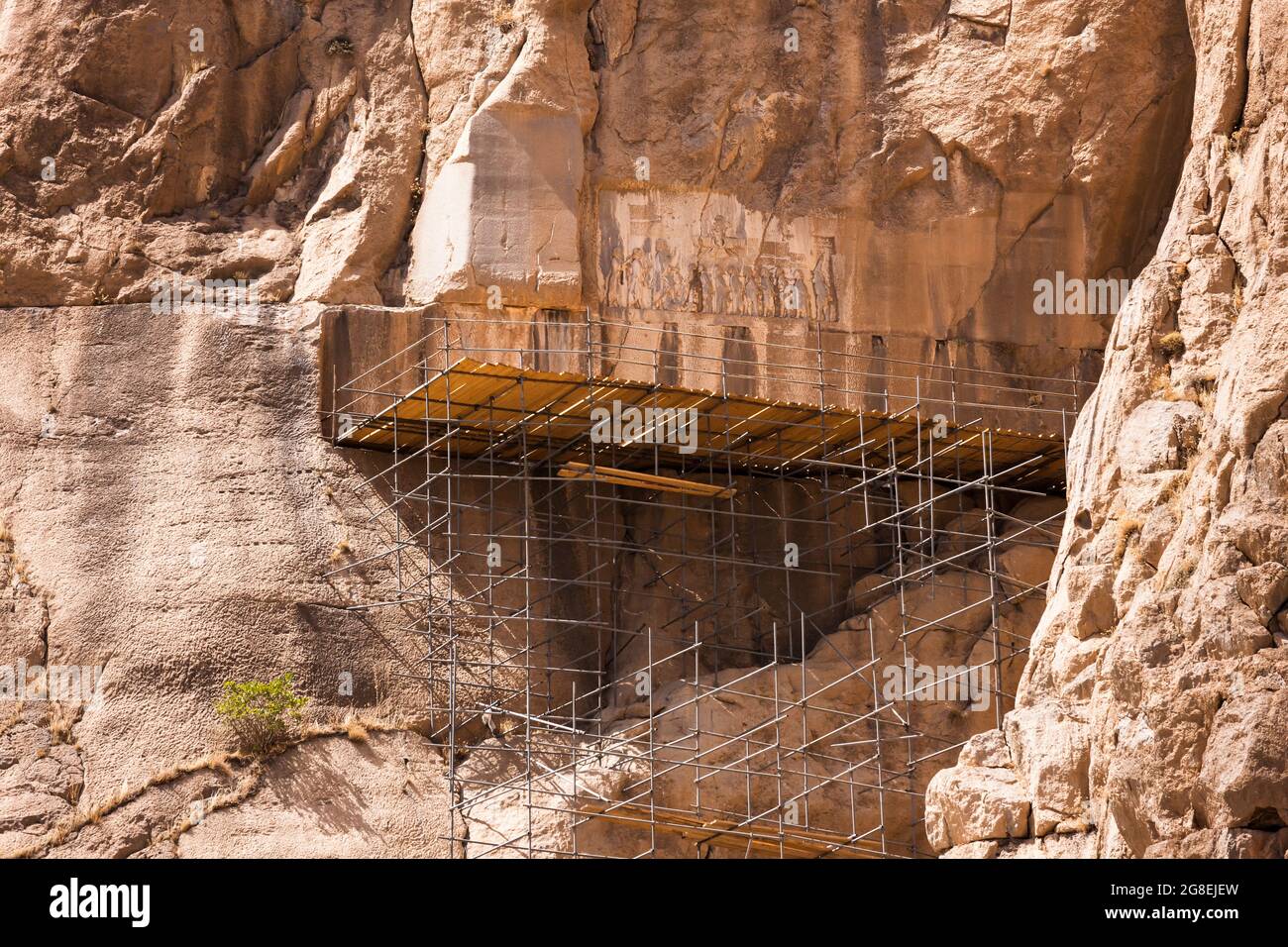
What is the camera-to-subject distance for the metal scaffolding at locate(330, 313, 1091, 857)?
77.3 ft

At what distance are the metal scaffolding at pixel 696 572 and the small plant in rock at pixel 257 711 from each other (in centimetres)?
183

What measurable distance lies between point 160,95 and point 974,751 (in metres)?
14.6

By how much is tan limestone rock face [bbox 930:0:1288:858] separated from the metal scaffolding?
4.96 m

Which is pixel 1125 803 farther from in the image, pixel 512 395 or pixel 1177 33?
pixel 1177 33

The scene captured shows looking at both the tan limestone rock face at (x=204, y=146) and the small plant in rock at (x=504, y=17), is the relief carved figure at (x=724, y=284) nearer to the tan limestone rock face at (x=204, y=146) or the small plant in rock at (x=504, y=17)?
the tan limestone rock face at (x=204, y=146)

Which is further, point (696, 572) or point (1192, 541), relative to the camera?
point (696, 572)

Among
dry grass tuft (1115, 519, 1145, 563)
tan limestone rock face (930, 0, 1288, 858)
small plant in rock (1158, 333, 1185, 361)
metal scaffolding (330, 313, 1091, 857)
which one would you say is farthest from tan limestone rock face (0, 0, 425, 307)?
dry grass tuft (1115, 519, 1145, 563)

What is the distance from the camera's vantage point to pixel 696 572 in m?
25.8

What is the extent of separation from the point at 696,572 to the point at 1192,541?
10.1m

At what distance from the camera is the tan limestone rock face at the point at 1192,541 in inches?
598

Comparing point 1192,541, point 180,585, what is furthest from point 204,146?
point 1192,541

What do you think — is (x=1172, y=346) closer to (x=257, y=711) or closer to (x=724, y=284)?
(x=724, y=284)

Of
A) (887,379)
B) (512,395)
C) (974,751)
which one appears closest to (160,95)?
(512,395)

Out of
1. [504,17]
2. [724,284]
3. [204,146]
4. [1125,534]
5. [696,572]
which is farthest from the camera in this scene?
[204,146]
